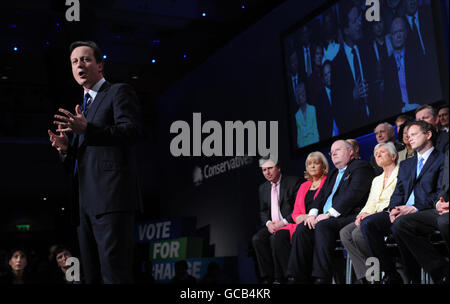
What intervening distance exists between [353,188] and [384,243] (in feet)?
2.30

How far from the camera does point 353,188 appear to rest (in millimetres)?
4262

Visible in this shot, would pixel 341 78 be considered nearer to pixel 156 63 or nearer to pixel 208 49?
pixel 208 49

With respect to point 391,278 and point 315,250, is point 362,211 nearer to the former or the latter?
point 315,250

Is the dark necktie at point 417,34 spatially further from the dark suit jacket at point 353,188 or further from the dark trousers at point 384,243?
the dark trousers at point 384,243

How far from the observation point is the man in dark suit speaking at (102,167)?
205 centimetres

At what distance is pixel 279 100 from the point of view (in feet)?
23.6

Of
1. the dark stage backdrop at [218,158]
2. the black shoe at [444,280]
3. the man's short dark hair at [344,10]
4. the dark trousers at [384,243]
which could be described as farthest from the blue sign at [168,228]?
the black shoe at [444,280]

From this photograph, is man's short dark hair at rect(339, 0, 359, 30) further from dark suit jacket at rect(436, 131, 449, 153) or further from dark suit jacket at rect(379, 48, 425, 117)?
dark suit jacket at rect(436, 131, 449, 153)

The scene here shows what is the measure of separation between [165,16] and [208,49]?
1.20 metres

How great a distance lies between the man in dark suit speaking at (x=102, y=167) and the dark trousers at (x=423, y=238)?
6.04 ft

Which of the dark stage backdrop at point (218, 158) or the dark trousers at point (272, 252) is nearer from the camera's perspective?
the dark trousers at point (272, 252)

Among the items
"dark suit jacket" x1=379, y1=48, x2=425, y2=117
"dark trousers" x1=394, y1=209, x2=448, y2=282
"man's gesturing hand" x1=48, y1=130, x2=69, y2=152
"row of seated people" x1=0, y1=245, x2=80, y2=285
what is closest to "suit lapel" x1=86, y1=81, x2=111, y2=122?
"man's gesturing hand" x1=48, y1=130, x2=69, y2=152

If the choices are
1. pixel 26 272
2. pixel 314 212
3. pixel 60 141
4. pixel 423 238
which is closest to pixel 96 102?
pixel 60 141

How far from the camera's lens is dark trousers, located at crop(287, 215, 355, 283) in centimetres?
405
